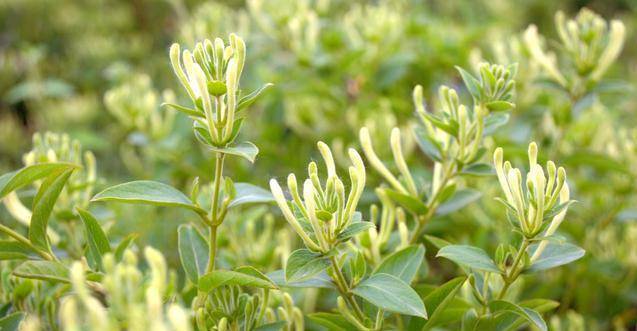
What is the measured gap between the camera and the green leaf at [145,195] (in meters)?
0.68

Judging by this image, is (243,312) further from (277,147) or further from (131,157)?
(131,157)

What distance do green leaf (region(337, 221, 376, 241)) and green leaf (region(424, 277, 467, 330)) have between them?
0.40 feet

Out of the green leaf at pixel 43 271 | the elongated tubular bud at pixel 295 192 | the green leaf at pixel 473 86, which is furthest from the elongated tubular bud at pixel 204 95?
the green leaf at pixel 473 86

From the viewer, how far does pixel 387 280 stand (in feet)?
2.31

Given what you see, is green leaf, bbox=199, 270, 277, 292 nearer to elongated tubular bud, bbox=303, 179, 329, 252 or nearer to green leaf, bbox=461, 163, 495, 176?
elongated tubular bud, bbox=303, 179, 329, 252

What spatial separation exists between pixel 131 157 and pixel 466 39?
964 mm

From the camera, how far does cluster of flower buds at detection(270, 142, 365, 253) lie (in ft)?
2.16

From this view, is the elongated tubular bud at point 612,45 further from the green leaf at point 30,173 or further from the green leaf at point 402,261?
the green leaf at point 30,173

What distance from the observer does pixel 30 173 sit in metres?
0.72

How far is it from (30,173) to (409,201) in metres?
0.45

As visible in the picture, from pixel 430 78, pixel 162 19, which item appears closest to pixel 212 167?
pixel 430 78

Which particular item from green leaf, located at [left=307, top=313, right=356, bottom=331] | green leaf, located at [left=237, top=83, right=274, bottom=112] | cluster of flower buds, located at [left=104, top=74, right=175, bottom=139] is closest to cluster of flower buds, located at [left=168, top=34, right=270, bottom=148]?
green leaf, located at [left=237, top=83, right=274, bottom=112]

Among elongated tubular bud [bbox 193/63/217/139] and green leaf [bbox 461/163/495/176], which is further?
green leaf [bbox 461/163/495/176]

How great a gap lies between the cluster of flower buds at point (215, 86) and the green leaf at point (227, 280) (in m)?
0.13
